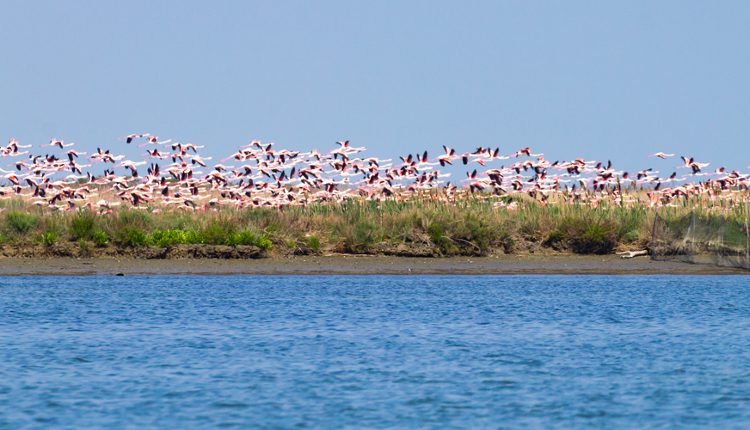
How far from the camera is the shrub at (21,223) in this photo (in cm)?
2705

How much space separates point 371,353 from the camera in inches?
617

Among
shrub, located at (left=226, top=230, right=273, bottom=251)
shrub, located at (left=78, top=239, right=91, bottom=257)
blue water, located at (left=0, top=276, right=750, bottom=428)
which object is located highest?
shrub, located at (left=226, top=230, right=273, bottom=251)

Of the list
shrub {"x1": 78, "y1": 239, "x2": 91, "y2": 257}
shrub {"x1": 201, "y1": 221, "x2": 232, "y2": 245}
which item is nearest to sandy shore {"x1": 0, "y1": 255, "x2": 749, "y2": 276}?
shrub {"x1": 78, "y1": 239, "x2": 91, "y2": 257}

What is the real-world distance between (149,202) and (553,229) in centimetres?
1013

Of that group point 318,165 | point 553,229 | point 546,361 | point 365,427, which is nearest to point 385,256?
point 553,229

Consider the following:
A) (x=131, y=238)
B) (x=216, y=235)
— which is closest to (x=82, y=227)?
(x=131, y=238)

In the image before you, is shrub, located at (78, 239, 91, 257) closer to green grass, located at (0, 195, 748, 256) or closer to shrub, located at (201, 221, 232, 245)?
green grass, located at (0, 195, 748, 256)

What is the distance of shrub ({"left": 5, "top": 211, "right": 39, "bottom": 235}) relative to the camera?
27.0 m

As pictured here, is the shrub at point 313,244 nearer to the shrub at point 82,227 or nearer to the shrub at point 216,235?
the shrub at point 216,235

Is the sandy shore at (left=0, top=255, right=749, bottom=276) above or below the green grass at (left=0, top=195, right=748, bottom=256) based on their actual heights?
below

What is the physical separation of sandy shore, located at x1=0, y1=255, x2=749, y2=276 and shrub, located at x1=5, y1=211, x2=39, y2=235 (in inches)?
43.1

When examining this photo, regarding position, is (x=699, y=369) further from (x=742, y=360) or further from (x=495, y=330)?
(x=495, y=330)

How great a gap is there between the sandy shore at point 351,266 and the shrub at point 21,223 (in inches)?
43.1

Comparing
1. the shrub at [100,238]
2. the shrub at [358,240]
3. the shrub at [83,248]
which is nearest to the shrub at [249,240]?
the shrub at [358,240]
